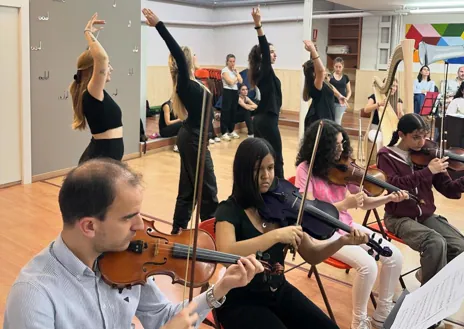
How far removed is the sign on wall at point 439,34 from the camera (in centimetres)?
916

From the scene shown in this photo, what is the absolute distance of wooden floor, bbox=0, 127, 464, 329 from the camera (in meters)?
3.13

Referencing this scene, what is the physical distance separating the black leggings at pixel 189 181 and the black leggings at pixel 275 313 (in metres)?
1.63

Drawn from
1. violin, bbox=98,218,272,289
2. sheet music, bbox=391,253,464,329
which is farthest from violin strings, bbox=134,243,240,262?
sheet music, bbox=391,253,464,329

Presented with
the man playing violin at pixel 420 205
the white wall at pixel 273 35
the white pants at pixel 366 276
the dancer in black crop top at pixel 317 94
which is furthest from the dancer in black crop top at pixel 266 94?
the white wall at pixel 273 35

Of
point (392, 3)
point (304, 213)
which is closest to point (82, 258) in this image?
point (304, 213)

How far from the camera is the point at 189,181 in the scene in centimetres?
367

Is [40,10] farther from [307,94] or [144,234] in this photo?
[144,234]

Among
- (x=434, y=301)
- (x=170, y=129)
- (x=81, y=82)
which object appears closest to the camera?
(x=434, y=301)

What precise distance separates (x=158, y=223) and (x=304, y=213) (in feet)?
7.50

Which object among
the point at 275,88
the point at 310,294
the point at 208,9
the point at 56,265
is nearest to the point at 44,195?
the point at 275,88

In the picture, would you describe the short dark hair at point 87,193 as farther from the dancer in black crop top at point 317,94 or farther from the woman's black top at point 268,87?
the dancer in black crop top at point 317,94

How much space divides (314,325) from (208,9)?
11601 millimetres

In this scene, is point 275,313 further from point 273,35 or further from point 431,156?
point 273,35

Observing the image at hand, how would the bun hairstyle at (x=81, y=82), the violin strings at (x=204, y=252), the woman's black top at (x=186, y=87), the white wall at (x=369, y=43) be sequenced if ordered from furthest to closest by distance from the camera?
the white wall at (x=369, y=43)
the woman's black top at (x=186, y=87)
the bun hairstyle at (x=81, y=82)
the violin strings at (x=204, y=252)
